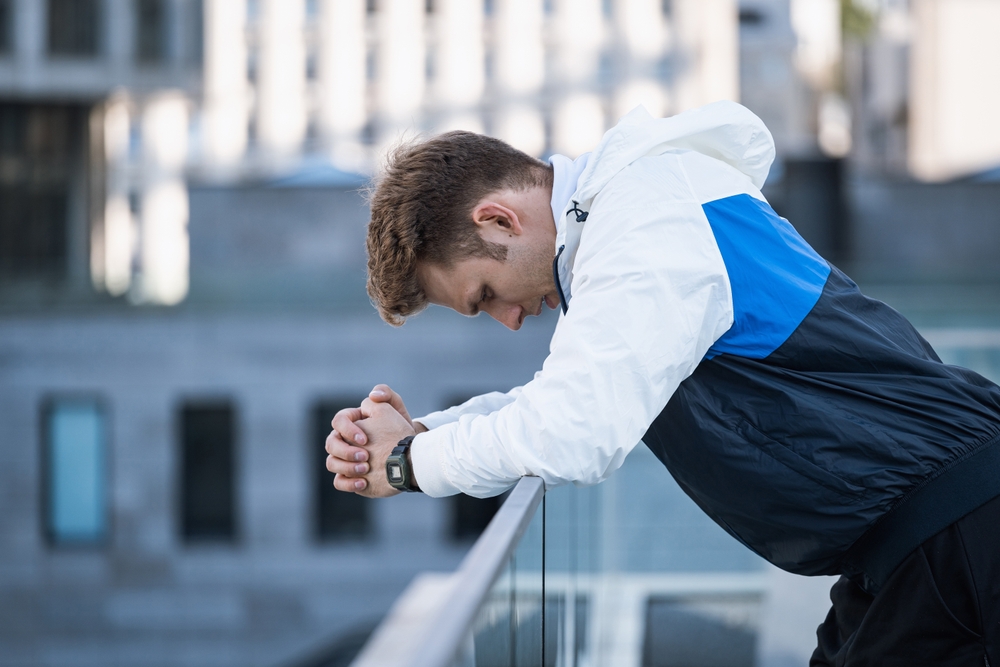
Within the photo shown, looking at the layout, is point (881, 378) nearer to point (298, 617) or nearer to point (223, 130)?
point (298, 617)

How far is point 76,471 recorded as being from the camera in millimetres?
17172

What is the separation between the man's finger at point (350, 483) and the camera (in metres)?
2.12

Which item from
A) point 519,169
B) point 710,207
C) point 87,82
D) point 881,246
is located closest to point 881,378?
point 710,207

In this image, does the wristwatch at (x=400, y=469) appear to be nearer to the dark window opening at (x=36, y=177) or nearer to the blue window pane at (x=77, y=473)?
the blue window pane at (x=77, y=473)

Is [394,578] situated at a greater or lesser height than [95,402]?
lesser

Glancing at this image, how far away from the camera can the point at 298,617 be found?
16812 mm

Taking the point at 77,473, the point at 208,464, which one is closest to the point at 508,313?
the point at 208,464

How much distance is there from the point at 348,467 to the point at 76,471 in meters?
16.4

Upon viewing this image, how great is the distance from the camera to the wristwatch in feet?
6.60

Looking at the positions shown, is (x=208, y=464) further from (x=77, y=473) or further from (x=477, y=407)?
(x=477, y=407)

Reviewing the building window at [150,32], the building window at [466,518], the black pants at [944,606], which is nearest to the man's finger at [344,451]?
the black pants at [944,606]

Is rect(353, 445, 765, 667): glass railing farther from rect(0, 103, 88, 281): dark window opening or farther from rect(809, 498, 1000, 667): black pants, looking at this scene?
rect(0, 103, 88, 281): dark window opening

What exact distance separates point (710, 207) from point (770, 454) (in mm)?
410

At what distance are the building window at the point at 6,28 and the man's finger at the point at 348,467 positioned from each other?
24.6 m
